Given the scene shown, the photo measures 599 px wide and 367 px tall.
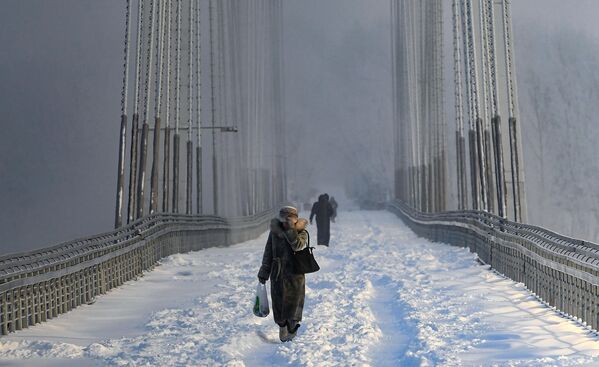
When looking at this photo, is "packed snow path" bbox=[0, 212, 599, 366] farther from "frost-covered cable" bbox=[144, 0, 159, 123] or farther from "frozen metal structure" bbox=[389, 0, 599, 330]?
"frost-covered cable" bbox=[144, 0, 159, 123]

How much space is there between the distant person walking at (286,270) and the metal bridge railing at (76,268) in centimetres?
281

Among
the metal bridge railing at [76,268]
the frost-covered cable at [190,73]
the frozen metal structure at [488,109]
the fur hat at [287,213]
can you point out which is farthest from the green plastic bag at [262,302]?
the frost-covered cable at [190,73]

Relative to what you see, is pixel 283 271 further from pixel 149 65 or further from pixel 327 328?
pixel 149 65

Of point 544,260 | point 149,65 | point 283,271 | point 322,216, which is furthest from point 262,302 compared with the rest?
point 322,216

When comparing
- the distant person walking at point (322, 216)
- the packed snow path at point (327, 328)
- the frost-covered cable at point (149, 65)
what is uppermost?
the frost-covered cable at point (149, 65)

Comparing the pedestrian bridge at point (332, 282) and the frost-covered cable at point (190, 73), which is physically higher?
the frost-covered cable at point (190, 73)

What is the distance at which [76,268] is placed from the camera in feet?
46.9

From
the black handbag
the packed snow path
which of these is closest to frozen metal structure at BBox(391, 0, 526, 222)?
the packed snow path

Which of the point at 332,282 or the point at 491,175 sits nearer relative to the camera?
the point at 332,282

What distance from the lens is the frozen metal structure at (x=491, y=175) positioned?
13.0 metres

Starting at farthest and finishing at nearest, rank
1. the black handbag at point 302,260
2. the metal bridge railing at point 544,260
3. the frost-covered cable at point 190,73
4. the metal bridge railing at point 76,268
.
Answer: the frost-covered cable at point 190,73, the metal bridge railing at point 76,268, the metal bridge railing at point 544,260, the black handbag at point 302,260

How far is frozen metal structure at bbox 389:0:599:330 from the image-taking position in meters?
13.0

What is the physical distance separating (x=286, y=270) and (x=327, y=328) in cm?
97

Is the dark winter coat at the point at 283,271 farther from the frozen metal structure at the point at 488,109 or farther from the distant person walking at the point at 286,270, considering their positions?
the frozen metal structure at the point at 488,109
